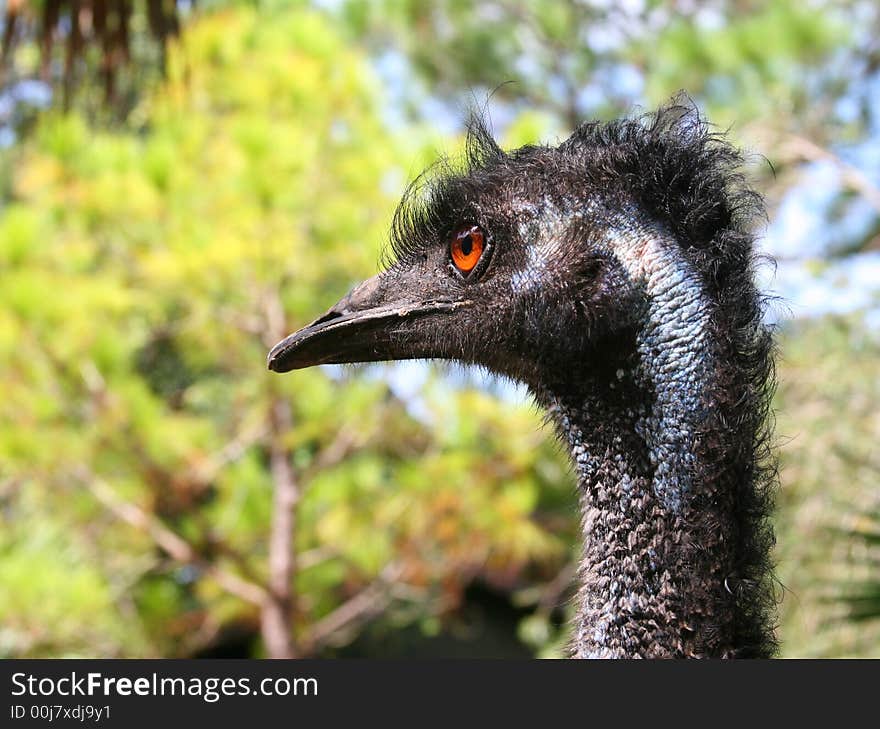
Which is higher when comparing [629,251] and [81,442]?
[81,442]

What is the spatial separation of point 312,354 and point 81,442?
4283 millimetres

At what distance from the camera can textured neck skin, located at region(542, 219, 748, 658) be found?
152cm

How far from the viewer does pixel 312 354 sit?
6.05ft

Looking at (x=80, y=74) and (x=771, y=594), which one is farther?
(x=80, y=74)

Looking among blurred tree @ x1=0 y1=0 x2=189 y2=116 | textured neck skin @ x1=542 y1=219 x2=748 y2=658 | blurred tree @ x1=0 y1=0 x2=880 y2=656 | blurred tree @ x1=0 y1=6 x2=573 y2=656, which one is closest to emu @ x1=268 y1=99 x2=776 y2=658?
textured neck skin @ x1=542 y1=219 x2=748 y2=658

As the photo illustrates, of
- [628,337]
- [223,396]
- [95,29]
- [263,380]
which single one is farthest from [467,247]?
[223,396]

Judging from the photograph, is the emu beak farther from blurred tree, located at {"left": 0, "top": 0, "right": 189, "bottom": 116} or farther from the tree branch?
the tree branch

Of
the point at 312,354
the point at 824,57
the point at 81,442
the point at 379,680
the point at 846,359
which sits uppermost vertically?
the point at 824,57

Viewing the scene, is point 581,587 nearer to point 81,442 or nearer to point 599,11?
point 81,442

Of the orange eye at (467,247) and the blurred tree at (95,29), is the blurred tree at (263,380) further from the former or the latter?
the orange eye at (467,247)

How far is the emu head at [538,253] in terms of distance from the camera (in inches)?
66.4

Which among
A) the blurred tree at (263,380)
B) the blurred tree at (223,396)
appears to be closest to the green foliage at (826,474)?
the blurred tree at (263,380)

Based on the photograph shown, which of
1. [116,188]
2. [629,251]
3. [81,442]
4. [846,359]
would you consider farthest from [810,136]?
[629,251]

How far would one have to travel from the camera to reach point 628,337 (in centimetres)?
165
